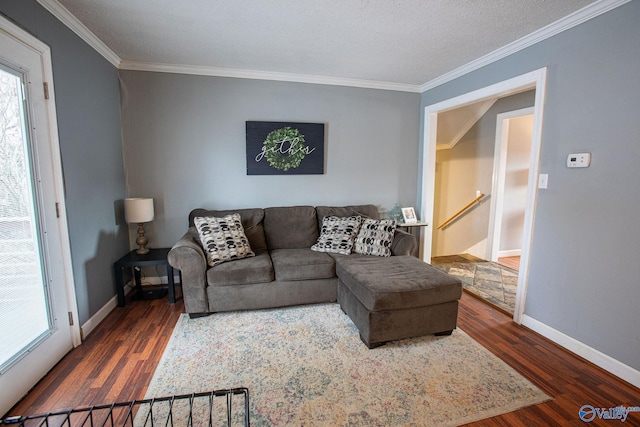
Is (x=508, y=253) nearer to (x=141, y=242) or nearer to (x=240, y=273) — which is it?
(x=240, y=273)

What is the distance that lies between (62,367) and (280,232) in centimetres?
202

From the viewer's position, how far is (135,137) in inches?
126

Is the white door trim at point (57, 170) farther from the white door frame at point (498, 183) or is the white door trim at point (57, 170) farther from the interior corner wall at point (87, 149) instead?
the white door frame at point (498, 183)

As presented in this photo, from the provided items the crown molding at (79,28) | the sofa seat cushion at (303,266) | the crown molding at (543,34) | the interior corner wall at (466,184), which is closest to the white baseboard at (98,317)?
the sofa seat cushion at (303,266)

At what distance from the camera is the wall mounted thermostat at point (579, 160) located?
2.07 m

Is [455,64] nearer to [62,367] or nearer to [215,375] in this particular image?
[215,375]

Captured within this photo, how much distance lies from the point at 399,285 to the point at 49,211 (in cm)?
248

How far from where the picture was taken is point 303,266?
278 cm

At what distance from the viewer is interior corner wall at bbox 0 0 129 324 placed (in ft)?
6.82

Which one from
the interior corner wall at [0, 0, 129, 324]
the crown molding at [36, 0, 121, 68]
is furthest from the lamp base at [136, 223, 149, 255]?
the crown molding at [36, 0, 121, 68]

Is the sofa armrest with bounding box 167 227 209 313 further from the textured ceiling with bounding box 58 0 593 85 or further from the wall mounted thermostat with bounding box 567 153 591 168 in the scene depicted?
the wall mounted thermostat with bounding box 567 153 591 168

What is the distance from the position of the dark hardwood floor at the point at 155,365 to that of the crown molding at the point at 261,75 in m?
2.51

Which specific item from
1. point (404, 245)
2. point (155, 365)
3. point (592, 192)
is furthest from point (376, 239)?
point (155, 365)

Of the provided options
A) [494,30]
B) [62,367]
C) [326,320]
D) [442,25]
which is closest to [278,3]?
[442,25]
